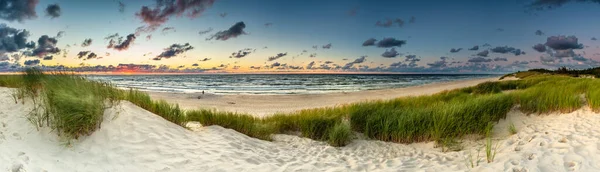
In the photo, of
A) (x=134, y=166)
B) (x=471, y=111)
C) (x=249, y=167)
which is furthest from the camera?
(x=471, y=111)

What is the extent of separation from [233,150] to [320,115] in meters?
3.26

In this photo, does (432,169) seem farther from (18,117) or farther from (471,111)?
(18,117)

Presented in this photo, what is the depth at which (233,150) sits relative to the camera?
6621 mm

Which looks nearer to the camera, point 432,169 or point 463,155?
point 432,169

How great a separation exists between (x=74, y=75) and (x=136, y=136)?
2.48m

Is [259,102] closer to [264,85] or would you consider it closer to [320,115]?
[320,115]

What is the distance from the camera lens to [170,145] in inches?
249

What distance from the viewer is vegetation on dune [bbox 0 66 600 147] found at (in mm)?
6055

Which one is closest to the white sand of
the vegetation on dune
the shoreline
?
the vegetation on dune

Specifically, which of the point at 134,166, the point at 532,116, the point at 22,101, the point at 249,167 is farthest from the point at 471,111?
the point at 22,101

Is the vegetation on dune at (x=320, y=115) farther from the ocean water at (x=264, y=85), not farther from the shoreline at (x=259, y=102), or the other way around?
the shoreline at (x=259, y=102)

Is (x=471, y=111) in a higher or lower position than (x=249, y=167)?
higher

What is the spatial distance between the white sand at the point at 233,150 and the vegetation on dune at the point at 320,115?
279 millimetres

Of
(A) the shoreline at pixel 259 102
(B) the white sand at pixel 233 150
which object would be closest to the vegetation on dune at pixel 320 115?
(B) the white sand at pixel 233 150
